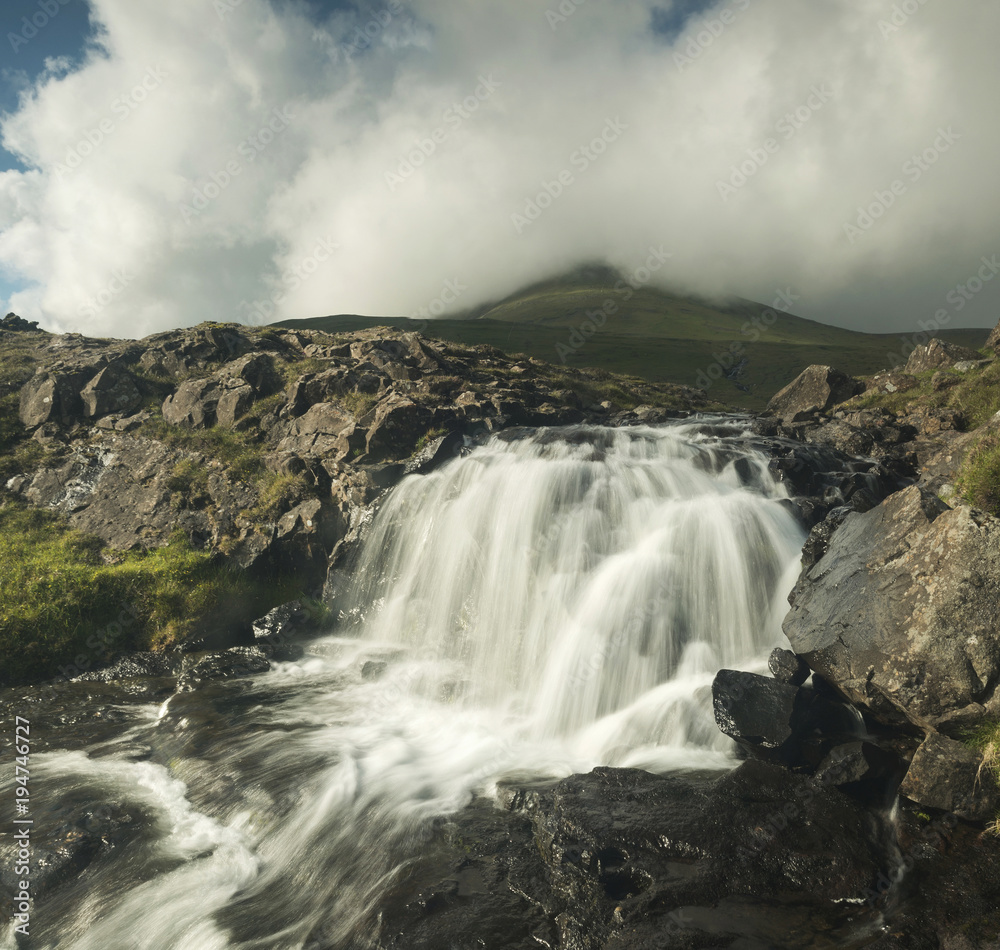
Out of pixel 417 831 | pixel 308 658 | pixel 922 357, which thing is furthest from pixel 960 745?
pixel 922 357

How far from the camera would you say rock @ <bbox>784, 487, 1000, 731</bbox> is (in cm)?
758

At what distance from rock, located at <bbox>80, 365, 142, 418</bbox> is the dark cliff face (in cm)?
8

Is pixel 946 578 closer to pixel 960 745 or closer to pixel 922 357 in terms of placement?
pixel 960 745

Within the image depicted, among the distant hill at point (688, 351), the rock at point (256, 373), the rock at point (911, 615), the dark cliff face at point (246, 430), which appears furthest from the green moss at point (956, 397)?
the distant hill at point (688, 351)

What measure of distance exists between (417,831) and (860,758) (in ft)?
22.9

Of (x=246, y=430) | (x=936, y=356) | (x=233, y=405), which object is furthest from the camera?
(x=936, y=356)

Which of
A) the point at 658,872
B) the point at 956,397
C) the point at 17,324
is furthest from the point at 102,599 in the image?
the point at 17,324

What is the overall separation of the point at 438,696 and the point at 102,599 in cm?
1232

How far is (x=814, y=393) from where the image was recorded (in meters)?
31.9

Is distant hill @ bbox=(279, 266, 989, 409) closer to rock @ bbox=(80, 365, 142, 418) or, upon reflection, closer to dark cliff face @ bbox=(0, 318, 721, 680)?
dark cliff face @ bbox=(0, 318, 721, 680)

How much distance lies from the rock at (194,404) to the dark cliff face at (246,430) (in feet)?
0.25

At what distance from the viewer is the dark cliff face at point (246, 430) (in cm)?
2145

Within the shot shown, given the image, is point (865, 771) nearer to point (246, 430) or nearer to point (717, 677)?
→ point (717, 677)

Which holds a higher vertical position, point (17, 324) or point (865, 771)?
point (17, 324)
